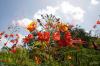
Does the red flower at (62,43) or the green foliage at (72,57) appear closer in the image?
the green foliage at (72,57)

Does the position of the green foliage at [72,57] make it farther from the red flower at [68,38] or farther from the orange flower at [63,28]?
the orange flower at [63,28]

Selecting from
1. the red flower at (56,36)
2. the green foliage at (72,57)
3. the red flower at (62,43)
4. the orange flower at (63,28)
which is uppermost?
the orange flower at (63,28)

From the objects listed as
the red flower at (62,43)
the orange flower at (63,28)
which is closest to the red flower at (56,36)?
the red flower at (62,43)

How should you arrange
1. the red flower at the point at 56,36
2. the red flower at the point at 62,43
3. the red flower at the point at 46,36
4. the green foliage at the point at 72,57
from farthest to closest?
1. the red flower at the point at 46,36
2. the red flower at the point at 56,36
3. the red flower at the point at 62,43
4. the green foliage at the point at 72,57

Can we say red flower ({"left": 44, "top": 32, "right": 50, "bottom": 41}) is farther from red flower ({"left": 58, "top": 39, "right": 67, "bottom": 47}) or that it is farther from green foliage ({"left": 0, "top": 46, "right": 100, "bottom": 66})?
red flower ({"left": 58, "top": 39, "right": 67, "bottom": 47})

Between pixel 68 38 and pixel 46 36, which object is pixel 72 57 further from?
pixel 46 36

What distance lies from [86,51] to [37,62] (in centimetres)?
350

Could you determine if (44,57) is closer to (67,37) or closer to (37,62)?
(37,62)

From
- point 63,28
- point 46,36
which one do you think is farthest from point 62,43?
point 63,28

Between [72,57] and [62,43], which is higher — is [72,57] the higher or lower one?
the lower one

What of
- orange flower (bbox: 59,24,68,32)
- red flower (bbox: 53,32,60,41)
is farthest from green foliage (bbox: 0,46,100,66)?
orange flower (bbox: 59,24,68,32)

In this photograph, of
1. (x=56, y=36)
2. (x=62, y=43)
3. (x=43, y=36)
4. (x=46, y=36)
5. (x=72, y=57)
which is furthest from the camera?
(x=43, y=36)

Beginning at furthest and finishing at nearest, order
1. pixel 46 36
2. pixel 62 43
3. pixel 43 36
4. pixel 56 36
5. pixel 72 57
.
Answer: pixel 43 36, pixel 46 36, pixel 56 36, pixel 72 57, pixel 62 43

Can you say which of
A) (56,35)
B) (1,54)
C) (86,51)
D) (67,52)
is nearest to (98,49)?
(86,51)
